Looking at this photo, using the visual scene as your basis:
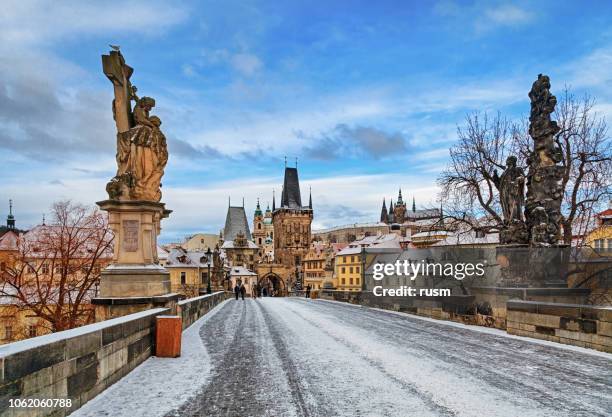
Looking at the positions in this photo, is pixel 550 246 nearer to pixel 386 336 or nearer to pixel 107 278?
pixel 386 336

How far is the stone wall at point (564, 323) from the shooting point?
948 cm

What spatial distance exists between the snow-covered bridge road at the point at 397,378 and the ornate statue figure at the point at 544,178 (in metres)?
3.67

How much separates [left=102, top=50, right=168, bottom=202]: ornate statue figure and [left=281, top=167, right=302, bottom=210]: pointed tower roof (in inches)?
5660

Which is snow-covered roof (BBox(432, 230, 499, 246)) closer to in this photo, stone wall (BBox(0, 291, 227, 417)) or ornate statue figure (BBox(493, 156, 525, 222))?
ornate statue figure (BBox(493, 156, 525, 222))

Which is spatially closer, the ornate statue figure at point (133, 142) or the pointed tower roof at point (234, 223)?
the ornate statue figure at point (133, 142)

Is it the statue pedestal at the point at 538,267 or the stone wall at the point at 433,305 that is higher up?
the statue pedestal at the point at 538,267

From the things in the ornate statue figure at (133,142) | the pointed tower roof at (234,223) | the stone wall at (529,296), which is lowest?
the stone wall at (529,296)

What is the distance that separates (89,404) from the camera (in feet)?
18.2

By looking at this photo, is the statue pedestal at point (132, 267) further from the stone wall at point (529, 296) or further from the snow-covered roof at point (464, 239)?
the snow-covered roof at point (464, 239)

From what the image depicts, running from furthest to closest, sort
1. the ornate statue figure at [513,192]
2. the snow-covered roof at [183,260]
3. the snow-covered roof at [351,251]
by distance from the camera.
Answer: the snow-covered roof at [351,251] → the snow-covered roof at [183,260] → the ornate statue figure at [513,192]

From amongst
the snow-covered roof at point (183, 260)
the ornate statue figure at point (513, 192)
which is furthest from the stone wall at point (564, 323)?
the snow-covered roof at point (183, 260)

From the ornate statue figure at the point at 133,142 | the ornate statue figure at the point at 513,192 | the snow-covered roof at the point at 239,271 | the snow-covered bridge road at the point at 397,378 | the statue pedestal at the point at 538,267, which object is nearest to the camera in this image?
the snow-covered bridge road at the point at 397,378

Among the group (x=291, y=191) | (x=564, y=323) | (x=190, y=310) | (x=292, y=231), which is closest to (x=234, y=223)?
(x=292, y=231)

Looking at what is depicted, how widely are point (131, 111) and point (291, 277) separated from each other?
129 meters
